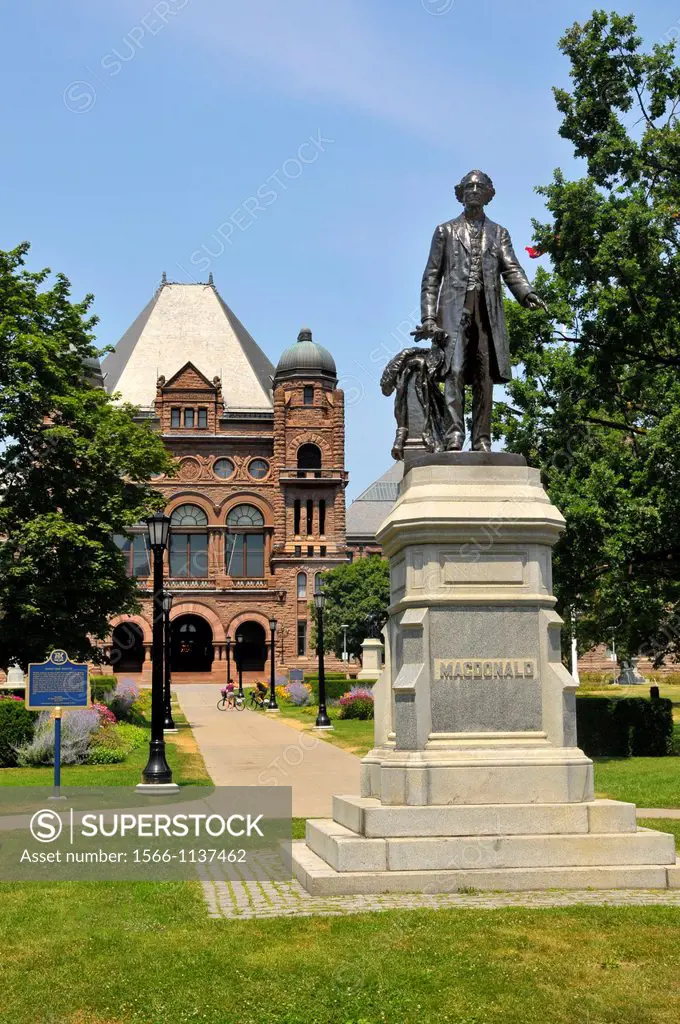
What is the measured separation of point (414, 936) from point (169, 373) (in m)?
83.7

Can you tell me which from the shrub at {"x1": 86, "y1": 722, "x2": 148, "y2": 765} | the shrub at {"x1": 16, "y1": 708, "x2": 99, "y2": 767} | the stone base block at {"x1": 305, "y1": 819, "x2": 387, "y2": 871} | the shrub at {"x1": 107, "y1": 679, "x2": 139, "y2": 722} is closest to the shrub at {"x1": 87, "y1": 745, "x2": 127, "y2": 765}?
the shrub at {"x1": 86, "y1": 722, "x2": 148, "y2": 765}

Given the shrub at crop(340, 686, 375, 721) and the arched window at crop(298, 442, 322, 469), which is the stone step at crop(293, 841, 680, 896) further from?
the arched window at crop(298, 442, 322, 469)

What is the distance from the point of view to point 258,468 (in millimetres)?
85125

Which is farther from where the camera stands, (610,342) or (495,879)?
(610,342)

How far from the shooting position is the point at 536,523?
376 inches

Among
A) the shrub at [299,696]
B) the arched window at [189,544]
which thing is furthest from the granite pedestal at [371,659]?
the arched window at [189,544]

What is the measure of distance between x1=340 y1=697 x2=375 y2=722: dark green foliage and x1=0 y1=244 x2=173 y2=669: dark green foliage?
9605 mm

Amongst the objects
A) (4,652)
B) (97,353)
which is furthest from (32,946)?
(97,353)

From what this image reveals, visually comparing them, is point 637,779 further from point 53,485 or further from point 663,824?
point 53,485

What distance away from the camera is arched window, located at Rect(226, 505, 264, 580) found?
83.9 metres

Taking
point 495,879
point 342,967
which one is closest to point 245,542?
point 495,879

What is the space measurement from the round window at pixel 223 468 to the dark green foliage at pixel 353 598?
41.7 feet

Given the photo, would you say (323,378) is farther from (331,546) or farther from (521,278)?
(521,278)

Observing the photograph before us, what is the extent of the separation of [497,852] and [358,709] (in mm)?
31960
